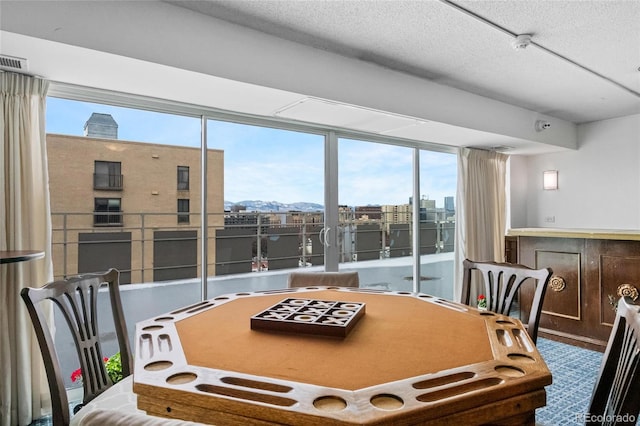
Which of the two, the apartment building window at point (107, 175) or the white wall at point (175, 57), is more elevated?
the white wall at point (175, 57)

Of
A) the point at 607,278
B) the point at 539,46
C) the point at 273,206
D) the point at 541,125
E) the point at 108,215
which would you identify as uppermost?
the point at 539,46

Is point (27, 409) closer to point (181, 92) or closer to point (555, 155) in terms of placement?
point (181, 92)

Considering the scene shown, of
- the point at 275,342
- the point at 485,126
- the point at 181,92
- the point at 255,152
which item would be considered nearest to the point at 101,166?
the point at 181,92

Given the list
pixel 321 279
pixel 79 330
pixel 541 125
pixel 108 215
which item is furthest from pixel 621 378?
pixel 541 125

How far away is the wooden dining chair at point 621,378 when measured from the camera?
1.02 metres

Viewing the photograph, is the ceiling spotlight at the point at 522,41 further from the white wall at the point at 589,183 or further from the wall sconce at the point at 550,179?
the wall sconce at the point at 550,179

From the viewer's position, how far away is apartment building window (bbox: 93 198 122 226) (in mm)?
3057

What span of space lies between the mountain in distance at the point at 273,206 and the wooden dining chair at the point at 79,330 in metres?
1.86

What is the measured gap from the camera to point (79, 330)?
1.71m

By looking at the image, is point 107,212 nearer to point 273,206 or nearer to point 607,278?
point 273,206

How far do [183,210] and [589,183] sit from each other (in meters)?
5.44

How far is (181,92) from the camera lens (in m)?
2.83

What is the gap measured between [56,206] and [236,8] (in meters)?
2.00

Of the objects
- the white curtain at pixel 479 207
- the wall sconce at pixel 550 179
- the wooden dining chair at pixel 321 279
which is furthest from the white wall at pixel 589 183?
the wooden dining chair at pixel 321 279
